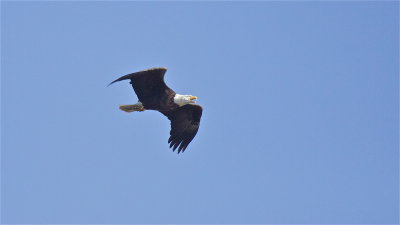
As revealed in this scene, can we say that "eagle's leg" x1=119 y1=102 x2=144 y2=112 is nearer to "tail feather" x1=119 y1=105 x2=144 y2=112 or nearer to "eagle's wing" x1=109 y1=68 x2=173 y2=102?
"tail feather" x1=119 y1=105 x2=144 y2=112

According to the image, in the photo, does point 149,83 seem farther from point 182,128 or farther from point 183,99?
point 182,128

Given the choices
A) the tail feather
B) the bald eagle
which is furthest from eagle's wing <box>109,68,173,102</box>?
the tail feather

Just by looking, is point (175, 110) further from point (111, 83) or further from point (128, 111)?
point (111, 83)

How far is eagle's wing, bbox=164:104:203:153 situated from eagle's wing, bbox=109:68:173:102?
1.00 metres

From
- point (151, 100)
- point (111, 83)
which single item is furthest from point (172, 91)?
point (111, 83)

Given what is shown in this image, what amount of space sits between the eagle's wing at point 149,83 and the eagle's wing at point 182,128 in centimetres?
100

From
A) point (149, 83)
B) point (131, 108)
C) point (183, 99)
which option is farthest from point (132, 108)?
point (183, 99)

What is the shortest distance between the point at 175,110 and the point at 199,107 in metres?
0.49

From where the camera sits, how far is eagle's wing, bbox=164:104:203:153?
18766 millimetres

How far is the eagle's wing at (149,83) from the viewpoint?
17.5 m

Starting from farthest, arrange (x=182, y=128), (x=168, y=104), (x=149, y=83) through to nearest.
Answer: (x=182, y=128) → (x=168, y=104) → (x=149, y=83)

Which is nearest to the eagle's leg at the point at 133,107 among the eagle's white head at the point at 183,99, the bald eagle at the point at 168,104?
the bald eagle at the point at 168,104

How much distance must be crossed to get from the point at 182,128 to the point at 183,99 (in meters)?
1.14

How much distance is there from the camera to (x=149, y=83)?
17.8m
